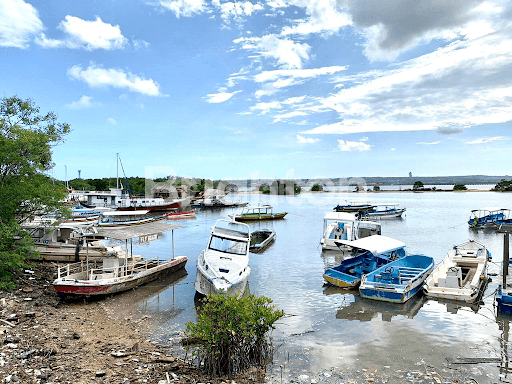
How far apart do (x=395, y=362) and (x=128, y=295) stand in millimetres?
11103

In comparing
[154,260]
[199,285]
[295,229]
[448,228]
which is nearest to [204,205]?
[295,229]

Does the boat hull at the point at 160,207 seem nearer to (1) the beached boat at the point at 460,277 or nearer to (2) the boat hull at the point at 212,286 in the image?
(2) the boat hull at the point at 212,286

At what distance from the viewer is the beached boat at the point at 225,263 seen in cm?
1436

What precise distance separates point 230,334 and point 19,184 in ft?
37.9

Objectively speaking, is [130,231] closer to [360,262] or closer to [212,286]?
[212,286]

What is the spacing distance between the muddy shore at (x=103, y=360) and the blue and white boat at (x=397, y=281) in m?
5.41

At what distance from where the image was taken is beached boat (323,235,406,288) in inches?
697

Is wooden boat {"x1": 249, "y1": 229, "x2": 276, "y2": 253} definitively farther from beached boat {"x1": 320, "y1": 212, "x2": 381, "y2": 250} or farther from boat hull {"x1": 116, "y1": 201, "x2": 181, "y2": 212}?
boat hull {"x1": 116, "y1": 201, "x2": 181, "y2": 212}

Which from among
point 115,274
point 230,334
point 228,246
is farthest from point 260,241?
point 230,334

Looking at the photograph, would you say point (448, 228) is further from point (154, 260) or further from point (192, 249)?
point (154, 260)

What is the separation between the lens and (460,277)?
16.4 meters

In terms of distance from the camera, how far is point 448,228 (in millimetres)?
42594

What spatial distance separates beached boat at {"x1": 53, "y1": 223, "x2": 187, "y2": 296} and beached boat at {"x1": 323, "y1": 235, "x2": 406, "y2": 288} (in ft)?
27.8

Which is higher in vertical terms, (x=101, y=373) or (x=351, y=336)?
(x=101, y=373)
